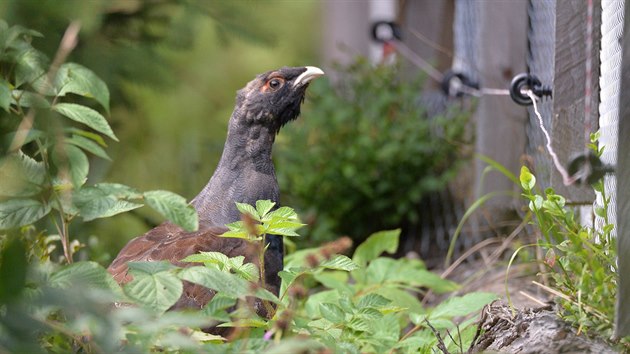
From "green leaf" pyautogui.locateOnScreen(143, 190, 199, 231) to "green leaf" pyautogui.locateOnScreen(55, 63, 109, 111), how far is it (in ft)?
2.26

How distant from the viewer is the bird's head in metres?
3.52

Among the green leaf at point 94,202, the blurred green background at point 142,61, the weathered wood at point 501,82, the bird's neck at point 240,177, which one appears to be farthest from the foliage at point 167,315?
the weathered wood at point 501,82

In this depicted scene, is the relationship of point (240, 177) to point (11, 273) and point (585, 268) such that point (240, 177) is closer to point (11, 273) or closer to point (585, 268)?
point (585, 268)

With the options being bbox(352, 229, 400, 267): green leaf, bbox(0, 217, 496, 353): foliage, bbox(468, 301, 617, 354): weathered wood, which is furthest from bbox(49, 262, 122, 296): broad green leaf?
bbox(352, 229, 400, 267): green leaf

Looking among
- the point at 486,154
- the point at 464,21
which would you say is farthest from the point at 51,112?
the point at 464,21

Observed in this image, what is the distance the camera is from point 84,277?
5.68 feet

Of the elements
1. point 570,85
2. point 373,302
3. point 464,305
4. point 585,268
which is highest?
point 570,85

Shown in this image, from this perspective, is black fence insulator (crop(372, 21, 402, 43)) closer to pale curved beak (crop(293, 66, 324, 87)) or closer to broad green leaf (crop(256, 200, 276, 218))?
pale curved beak (crop(293, 66, 324, 87))

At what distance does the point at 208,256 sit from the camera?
2184 millimetres

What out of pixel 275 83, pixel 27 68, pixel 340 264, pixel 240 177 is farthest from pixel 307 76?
pixel 340 264

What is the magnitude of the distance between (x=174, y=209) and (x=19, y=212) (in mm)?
355

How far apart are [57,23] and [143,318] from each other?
2834 mm

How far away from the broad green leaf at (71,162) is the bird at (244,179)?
0.91 m

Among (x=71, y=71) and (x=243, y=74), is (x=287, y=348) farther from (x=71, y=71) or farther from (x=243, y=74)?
(x=243, y=74)
